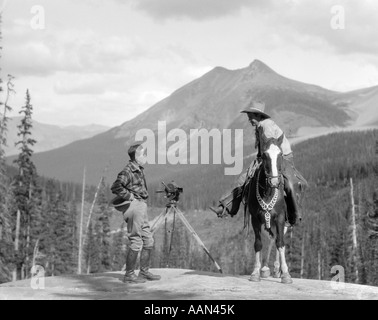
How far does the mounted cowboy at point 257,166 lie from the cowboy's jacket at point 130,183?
2486mm

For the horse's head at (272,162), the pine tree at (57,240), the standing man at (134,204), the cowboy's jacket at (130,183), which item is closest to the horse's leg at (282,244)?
the horse's head at (272,162)

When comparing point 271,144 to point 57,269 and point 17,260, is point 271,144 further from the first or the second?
point 57,269

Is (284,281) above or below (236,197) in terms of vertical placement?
below

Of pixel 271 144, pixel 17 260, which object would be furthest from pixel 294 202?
pixel 17 260

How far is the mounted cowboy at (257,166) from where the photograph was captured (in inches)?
531

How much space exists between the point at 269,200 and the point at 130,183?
3.07 meters

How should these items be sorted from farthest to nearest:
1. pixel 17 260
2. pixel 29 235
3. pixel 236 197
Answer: pixel 29 235 → pixel 17 260 → pixel 236 197

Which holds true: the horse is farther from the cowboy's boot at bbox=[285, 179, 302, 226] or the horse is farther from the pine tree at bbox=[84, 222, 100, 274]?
the pine tree at bbox=[84, 222, 100, 274]

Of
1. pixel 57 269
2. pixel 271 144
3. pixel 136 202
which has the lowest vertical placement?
pixel 57 269

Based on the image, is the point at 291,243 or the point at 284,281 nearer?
the point at 284,281

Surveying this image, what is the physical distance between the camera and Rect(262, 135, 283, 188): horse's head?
12.5 metres
